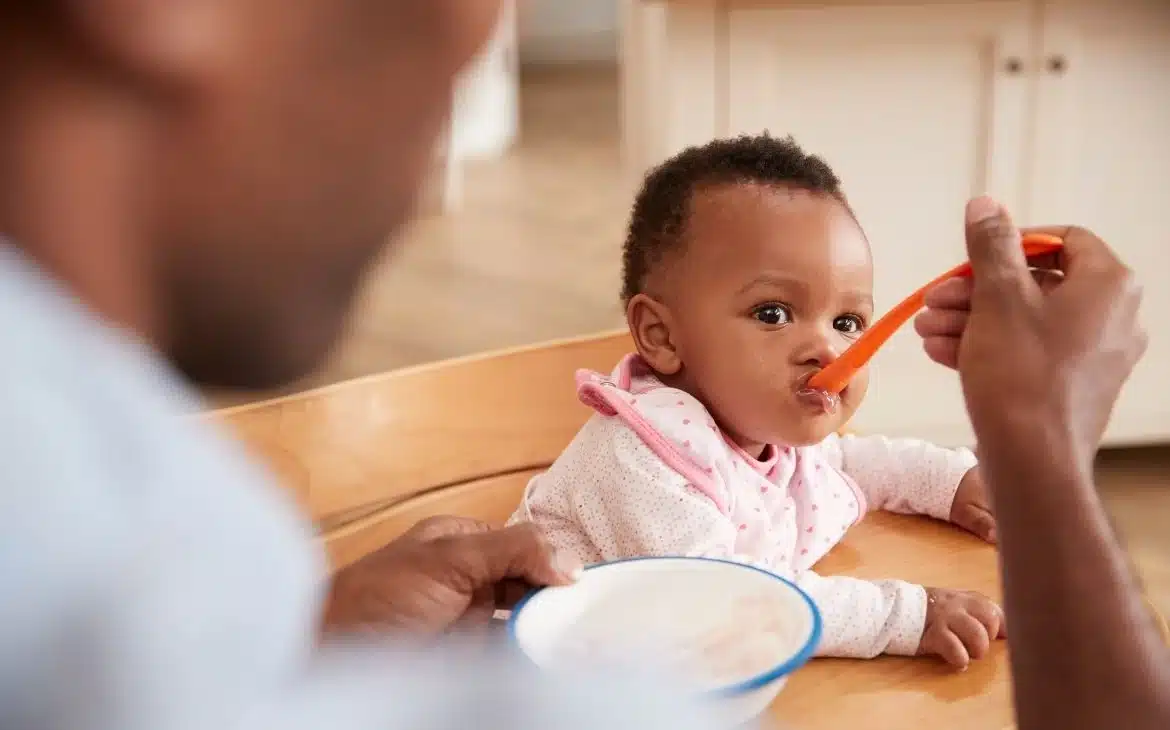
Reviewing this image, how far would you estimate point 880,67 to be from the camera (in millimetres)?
1870

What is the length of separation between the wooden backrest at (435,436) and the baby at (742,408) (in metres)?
0.12

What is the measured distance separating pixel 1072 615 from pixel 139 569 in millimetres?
434

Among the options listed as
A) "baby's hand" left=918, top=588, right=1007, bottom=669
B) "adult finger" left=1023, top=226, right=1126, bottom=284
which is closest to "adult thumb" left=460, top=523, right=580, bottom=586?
"baby's hand" left=918, top=588, right=1007, bottom=669

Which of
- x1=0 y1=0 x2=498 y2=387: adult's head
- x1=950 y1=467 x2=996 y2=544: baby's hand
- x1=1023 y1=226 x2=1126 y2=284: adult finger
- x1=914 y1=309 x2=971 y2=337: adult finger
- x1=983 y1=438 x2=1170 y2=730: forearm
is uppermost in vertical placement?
x1=0 y1=0 x2=498 y2=387: adult's head

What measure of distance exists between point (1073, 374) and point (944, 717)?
0.22 meters

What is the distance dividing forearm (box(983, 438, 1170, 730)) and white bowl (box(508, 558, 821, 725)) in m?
0.13

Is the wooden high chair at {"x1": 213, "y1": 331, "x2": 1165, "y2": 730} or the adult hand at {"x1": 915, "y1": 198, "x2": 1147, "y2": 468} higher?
the adult hand at {"x1": 915, "y1": 198, "x2": 1147, "y2": 468}

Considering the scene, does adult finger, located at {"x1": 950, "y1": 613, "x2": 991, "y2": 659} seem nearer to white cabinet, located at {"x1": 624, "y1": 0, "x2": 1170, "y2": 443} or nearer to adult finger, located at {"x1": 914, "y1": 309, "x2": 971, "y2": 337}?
adult finger, located at {"x1": 914, "y1": 309, "x2": 971, "y2": 337}

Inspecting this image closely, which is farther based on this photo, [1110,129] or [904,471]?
[1110,129]

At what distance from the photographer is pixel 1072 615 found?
49 centimetres

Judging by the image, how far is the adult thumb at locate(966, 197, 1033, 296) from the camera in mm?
589

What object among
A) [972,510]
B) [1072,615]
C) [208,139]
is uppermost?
[208,139]

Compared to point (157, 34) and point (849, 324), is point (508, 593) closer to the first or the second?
point (849, 324)

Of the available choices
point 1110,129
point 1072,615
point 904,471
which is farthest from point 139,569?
point 1110,129
